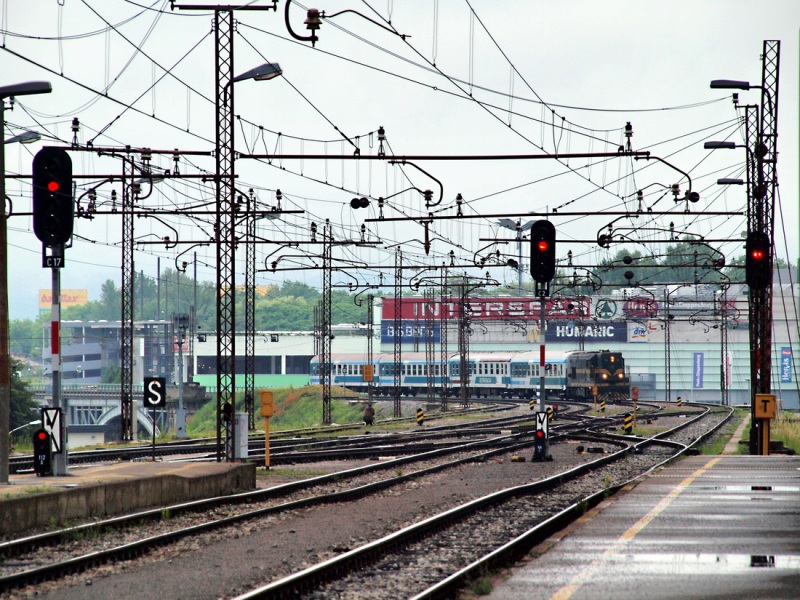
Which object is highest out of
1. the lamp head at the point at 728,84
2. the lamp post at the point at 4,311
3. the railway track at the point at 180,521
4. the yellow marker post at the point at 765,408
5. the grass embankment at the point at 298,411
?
the lamp head at the point at 728,84

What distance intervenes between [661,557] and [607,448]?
22.3 meters

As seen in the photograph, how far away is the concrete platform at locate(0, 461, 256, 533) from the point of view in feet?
47.5

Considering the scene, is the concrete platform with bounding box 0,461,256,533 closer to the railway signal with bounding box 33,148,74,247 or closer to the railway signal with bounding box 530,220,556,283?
the railway signal with bounding box 33,148,74,247

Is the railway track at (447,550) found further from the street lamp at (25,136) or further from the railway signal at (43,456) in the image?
the street lamp at (25,136)

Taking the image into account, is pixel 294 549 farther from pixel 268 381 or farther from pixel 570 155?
pixel 268 381

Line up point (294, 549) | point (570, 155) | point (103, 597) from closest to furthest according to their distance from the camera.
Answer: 1. point (103, 597)
2. point (294, 549)
3. point (570, 155)

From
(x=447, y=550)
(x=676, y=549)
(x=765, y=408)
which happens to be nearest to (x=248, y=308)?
(x=765, y=408)

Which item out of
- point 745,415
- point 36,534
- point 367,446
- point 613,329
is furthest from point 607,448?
point 613,329

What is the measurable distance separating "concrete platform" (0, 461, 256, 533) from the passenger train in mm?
48231

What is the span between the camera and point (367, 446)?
3434 centimetres

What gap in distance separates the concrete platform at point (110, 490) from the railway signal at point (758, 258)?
48.7ft

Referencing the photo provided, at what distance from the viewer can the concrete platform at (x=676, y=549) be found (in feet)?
31.8

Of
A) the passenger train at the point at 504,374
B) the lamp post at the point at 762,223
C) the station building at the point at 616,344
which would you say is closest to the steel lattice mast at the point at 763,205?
the lamp post at the point at 762,223

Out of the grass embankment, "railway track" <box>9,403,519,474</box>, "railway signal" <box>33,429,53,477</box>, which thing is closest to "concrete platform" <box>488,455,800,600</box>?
"railway signal" <box>33,429,53,477</box>
